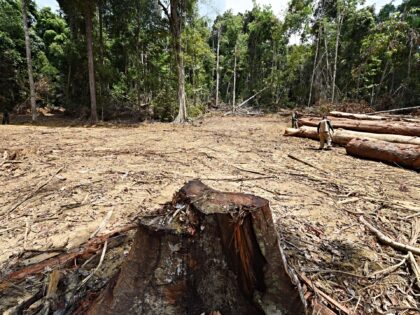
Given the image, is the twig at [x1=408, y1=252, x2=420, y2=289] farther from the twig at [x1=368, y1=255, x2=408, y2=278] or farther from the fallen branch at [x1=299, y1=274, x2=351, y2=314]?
the fallen branch at [x1=299, y1=274, x2=351, y2=314]

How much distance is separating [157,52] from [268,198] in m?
19.4

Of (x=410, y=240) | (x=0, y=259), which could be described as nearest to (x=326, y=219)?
(x=410, y=240)

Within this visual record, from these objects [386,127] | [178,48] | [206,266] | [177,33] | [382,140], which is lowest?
[206,266]

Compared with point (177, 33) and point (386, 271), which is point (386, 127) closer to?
point (386, 271)

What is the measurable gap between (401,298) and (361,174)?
3.63m

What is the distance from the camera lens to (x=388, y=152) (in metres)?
6.02

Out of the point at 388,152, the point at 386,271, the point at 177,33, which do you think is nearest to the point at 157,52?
the point at 177,33

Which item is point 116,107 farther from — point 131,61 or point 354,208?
point 354,208

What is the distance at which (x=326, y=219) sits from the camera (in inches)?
126

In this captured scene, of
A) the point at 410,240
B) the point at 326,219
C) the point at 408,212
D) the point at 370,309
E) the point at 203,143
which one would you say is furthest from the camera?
the point at 203,143

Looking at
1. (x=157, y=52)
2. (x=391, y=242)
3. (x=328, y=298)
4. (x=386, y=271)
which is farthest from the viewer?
(x=157, y=52)

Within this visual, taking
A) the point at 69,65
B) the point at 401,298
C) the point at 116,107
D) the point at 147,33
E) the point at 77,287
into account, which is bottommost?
the point at 401,298

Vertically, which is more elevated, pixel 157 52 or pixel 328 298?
pixel 157 52

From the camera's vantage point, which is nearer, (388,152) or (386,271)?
(386,271)
